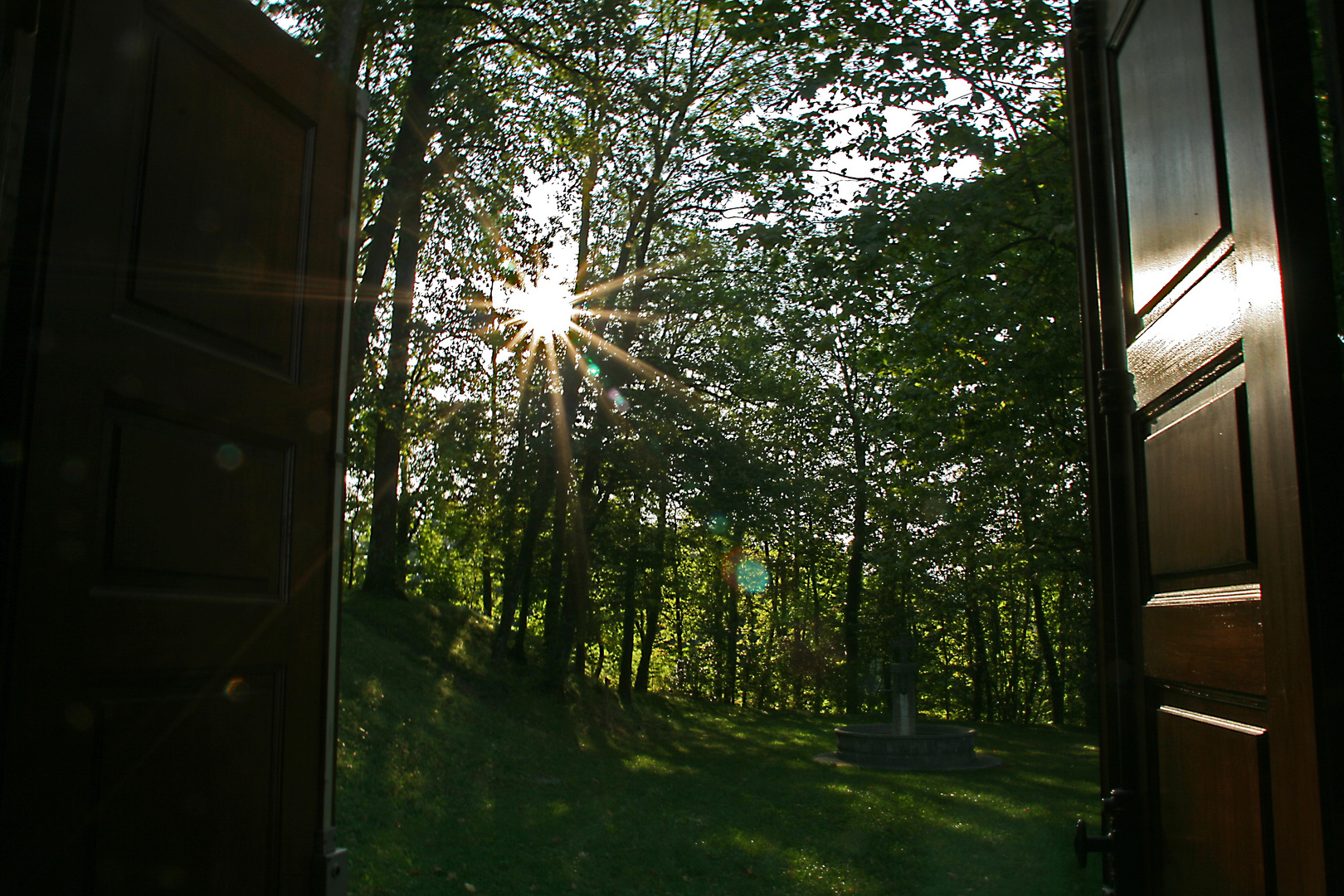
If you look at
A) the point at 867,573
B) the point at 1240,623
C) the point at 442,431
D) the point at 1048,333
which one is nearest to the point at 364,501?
the point at 442,431

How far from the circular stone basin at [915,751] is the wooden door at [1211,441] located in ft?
→ 46.4

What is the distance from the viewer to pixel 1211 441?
2.26 m

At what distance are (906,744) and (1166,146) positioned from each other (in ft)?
50.2

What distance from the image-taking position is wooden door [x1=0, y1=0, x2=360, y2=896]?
2.22 meters

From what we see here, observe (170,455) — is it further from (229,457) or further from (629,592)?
(629,592)

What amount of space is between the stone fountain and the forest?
149 inches

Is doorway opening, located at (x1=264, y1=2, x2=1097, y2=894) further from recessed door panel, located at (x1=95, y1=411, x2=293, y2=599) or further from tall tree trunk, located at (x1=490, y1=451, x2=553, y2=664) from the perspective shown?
recessed door panel, located at (x1=95, y1=411, x2=293, y2=599)

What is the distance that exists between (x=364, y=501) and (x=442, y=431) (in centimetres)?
244

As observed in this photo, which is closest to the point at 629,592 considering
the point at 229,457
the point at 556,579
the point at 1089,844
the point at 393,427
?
the point at 556,579

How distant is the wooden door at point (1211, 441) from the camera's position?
176 centimetres

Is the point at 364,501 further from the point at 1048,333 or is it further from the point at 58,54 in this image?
the point at 58,54

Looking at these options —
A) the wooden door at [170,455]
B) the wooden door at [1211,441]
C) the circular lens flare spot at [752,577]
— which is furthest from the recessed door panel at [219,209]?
the circular lens flare spot at [752,577]

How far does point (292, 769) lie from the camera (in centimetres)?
312

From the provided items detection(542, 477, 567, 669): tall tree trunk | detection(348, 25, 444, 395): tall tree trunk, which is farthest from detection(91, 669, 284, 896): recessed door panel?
detection(542, 477, 567, 669): tall tree trunk
